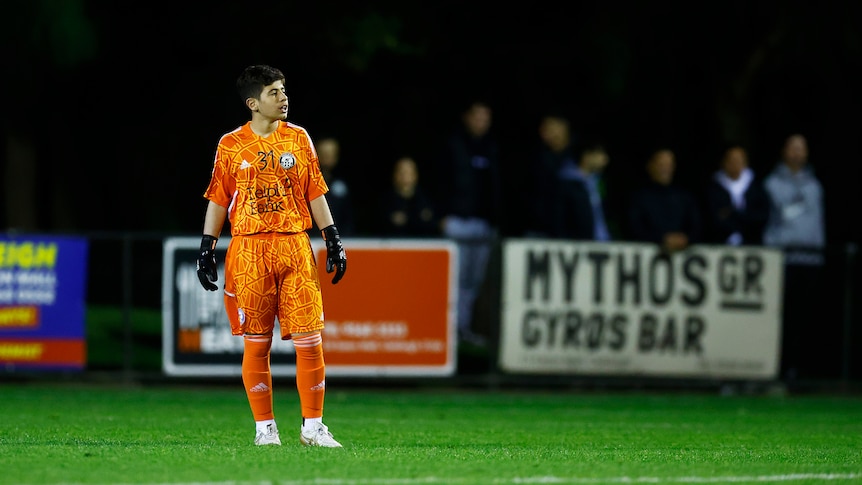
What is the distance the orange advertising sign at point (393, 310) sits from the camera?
14352mm

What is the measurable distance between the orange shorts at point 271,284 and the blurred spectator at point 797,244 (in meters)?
7.73

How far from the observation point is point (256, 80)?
8.53 meters

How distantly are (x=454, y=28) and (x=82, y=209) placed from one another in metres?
5.89

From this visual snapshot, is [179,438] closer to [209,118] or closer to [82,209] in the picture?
[209,118]

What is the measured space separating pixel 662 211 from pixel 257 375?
753 centimetres

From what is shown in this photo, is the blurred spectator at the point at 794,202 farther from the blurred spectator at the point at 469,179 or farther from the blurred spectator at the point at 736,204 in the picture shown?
the blurred spectator at the point at 469,179

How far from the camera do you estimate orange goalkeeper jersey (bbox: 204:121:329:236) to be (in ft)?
27.7

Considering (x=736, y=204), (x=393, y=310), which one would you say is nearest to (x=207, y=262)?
(x=393, y=310)

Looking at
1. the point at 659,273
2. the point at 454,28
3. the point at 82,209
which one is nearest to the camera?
the point at 659,273

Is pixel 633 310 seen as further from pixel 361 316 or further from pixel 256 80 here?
pixel 256 80

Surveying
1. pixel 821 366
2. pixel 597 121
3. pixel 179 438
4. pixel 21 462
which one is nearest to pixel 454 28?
pixel 597 121

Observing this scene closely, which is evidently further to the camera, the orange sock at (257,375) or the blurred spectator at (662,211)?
the blurred spectator at (662,211)

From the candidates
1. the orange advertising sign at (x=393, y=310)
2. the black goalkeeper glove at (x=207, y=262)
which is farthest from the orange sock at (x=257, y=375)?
the orange advertising sign at (x=393, y=310)

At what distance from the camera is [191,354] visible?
14227 mm
